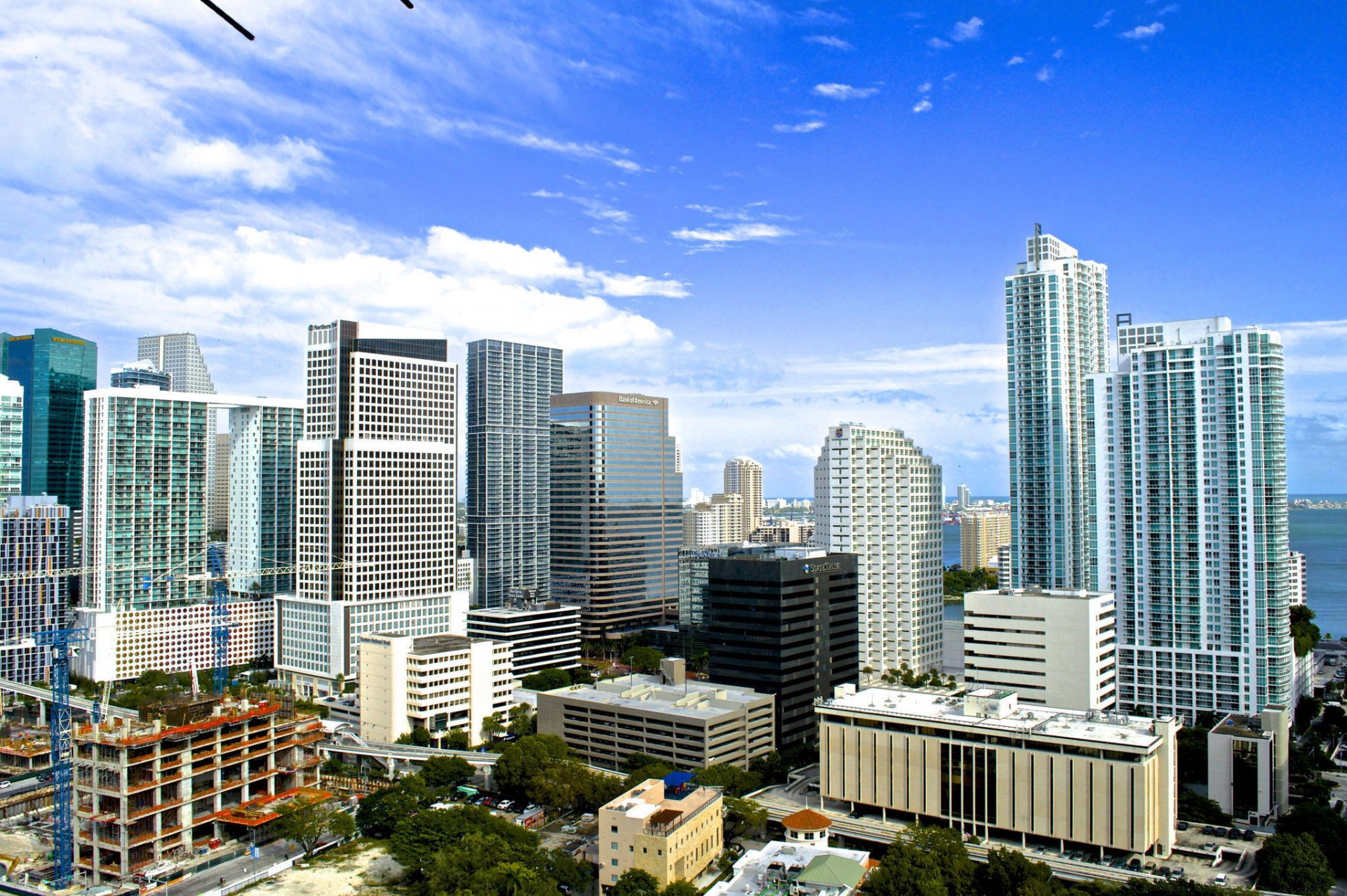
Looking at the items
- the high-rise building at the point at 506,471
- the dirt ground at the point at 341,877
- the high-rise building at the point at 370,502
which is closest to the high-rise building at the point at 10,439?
the high-rise building at the point at 370,502

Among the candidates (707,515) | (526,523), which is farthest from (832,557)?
(707,515)

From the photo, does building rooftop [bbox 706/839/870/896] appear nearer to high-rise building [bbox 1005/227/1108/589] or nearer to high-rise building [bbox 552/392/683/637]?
high-rise building [bbox 1005/227/1108/589]

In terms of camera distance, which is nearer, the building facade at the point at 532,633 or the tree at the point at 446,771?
the tree at the point at 446,771

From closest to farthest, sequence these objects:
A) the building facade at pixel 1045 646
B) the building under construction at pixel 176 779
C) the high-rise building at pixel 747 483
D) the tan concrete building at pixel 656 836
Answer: the tan concrete building at pixel 656 836, the building under construction at pixel 176 779, the building facade at pixel 1045 646, the high-rise building at pixel 747 483

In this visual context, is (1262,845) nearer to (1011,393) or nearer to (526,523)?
(1011,393)

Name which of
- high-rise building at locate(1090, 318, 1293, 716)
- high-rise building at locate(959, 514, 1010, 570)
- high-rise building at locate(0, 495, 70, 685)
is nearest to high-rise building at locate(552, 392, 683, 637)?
high-rise building at locate(0, 495, 70, 685)

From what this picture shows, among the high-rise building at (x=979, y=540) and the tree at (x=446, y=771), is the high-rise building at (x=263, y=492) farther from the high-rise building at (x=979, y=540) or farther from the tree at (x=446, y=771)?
the high-rise building at (x=979, y=540)
